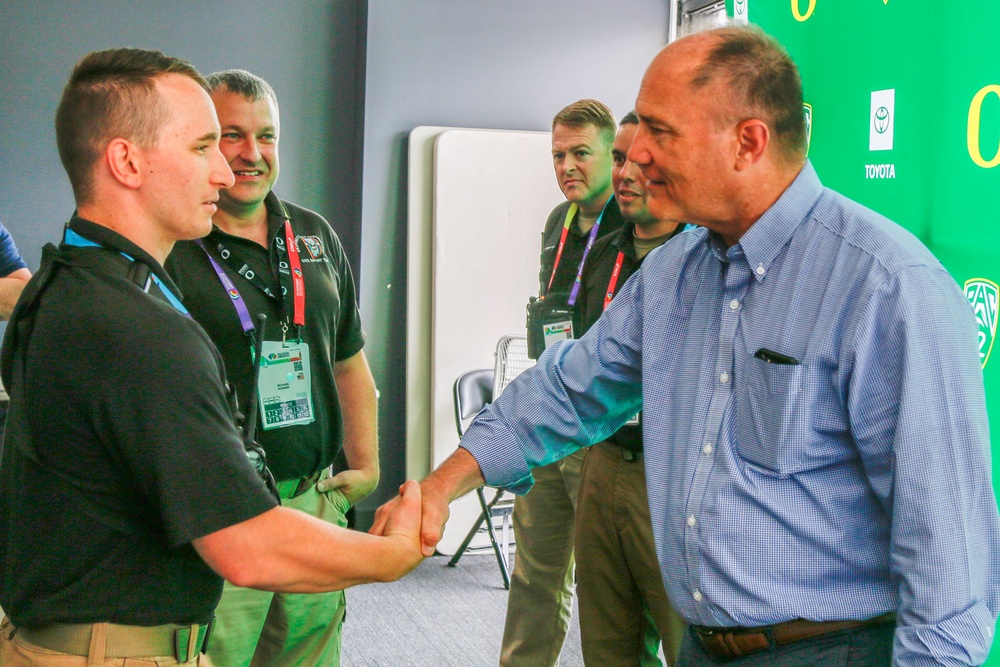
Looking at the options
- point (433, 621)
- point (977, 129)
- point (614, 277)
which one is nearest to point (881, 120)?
point (977, 129)

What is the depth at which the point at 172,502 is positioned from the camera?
54.0 inches

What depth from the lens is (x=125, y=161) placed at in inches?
62.2

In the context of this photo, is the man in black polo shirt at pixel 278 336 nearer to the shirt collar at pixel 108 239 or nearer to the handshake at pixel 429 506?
the handshake at pixel 429 506

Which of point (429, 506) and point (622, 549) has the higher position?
point (429, 506)

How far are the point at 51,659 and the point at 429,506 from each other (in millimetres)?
771

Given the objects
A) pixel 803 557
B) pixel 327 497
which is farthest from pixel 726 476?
pixel 327 497

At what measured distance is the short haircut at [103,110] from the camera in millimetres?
1575

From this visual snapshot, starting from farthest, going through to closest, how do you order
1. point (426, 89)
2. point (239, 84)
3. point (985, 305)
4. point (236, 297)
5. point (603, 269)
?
point (426, 89) → point (603, 269) → point (239, 84) → point (236, 297) → point (985, 305)

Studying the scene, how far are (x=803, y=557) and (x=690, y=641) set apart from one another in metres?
0.33

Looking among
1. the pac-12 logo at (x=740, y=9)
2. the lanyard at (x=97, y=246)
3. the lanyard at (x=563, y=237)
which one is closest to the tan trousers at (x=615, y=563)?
the lanyard at (x=563, y=237)

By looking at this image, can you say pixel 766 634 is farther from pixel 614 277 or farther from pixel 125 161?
pixel 614 277

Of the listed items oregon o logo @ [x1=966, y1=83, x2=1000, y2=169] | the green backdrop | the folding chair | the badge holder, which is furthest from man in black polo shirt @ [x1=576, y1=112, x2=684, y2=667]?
the folding chair

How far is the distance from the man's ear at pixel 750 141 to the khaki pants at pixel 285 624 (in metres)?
1.42

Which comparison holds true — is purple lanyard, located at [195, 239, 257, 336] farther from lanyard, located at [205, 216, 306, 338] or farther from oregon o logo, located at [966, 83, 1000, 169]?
oregon o logo, located at [966, 83, 1000, 169]
